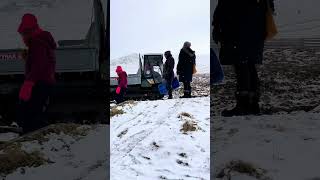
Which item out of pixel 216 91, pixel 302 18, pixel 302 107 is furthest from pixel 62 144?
pixel 302 18

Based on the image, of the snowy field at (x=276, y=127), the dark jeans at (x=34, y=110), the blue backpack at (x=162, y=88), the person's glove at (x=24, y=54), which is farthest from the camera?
the blue backpack at (x=162, y=88)

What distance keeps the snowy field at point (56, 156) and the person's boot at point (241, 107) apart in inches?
71.3

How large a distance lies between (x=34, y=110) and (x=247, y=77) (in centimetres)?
310

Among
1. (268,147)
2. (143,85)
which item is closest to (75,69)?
(268,147)

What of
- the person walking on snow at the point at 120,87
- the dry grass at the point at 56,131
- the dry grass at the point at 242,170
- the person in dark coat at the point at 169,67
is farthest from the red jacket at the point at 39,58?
the person walking on snow at the point at 120,87

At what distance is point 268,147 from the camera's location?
4.34 m

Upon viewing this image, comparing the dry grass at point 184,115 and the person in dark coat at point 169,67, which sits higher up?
the person in dark coat at point 169,67

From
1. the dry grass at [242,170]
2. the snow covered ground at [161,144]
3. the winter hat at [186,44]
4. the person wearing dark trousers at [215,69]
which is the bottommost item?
the snow covered ground at [161,144]

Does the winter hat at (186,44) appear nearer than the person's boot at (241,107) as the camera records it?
No

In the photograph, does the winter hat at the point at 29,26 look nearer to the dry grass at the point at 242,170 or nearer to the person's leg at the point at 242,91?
the person's leg at the point at 242,91

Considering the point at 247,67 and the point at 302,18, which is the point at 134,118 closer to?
the point at 247,67

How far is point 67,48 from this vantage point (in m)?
6.45

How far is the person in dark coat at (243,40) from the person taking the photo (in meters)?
5.49

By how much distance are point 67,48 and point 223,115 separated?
270 cm
